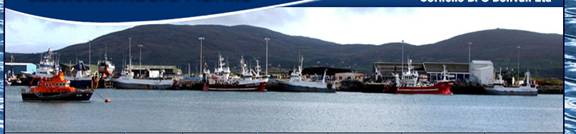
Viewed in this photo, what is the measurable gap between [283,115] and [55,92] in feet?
23.8

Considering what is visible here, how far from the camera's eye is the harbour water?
20.9 meters

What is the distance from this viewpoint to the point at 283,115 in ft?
85.4

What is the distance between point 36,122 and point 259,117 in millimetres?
6185

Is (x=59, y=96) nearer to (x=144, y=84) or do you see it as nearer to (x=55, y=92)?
(x=55, y=92)

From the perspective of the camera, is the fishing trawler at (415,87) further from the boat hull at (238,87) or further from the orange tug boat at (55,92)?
the orange tug boat at (55,92)

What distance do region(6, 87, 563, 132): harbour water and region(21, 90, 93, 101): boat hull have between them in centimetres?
22

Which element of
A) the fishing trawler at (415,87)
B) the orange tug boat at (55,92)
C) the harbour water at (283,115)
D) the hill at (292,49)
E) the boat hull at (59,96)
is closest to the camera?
the hill at (292,49)

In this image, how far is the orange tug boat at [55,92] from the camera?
2614 centimetres

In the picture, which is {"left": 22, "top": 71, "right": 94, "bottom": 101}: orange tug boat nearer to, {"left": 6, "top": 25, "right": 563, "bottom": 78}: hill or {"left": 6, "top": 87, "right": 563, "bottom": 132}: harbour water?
{"left": 6, "top": 87, "right": 563, "bottom": 132}: harbour water

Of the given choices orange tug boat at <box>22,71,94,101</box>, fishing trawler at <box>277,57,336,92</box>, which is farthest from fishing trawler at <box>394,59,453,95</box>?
orange tug boat at <box>22,71,94,101</box>

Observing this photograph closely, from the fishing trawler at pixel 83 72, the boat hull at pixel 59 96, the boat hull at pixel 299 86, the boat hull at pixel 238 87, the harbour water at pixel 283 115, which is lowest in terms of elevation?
the harbour water at pixel 283 115

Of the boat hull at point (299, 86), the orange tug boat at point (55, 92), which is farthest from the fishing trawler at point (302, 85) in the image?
the orange tug boat at point (55, 92)

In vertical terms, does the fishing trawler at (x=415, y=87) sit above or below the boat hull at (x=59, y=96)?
above

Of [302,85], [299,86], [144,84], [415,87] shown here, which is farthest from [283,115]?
[415,87]
